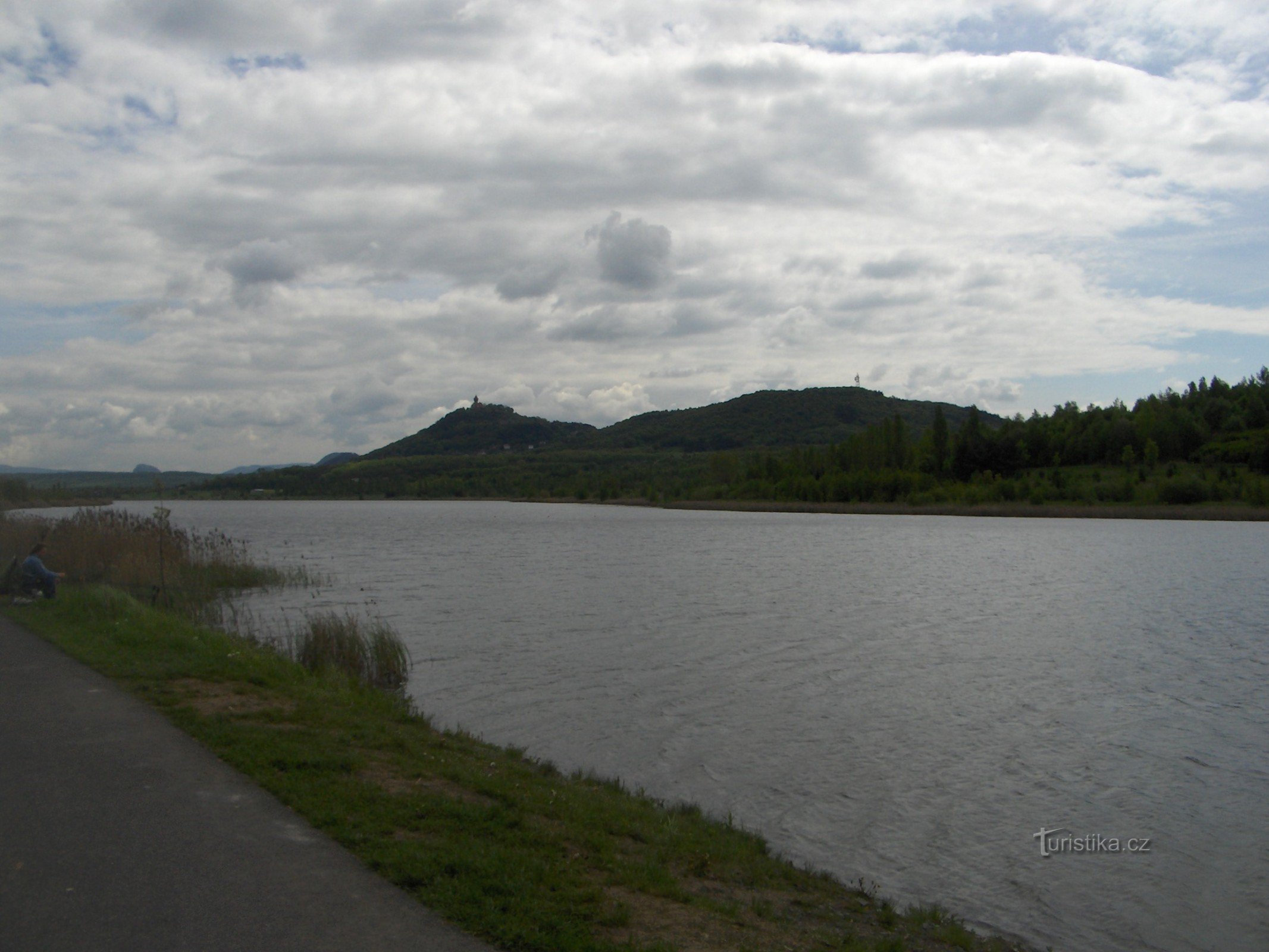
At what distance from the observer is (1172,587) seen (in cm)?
3259

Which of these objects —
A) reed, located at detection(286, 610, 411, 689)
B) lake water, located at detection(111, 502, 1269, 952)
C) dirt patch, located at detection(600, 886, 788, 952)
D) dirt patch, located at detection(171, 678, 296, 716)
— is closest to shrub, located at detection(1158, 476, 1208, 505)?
lake water, located at detection(111, 502, 1269, 952)

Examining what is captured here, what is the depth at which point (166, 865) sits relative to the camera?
601 centimetres

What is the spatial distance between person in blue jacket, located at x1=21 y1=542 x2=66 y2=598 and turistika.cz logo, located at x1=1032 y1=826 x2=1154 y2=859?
62.0ft

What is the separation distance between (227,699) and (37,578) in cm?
1101

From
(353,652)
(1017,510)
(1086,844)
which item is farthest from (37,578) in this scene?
(1017,510)

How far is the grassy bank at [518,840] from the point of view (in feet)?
19.4

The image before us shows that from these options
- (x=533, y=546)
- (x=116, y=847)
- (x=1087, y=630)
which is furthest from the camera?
(x=533, y=546)

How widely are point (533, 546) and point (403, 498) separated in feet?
433

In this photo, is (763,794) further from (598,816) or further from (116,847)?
(116,847)

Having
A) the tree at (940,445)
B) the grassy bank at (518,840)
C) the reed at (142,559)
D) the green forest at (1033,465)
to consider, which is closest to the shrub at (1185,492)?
the green forest at (1033,465)

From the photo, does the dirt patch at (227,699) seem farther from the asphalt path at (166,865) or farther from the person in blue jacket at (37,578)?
the person in blue jacket at (37,578)

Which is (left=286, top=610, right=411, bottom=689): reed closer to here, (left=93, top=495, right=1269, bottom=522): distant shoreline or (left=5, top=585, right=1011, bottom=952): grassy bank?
Result: (left=5, top=585, right=1011, bottom=952): grassy bank

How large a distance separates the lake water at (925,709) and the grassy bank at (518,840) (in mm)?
1389

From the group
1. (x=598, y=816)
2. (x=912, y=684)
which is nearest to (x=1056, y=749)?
(x=912, y=684)
